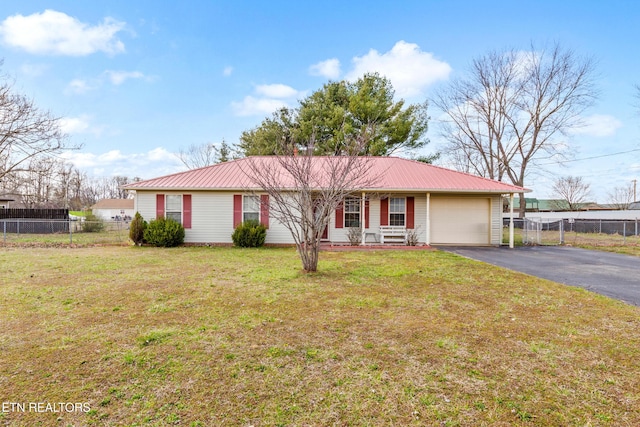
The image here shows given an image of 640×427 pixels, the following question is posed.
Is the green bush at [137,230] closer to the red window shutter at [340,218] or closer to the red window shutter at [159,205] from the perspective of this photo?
the red window shutter at [159,205]

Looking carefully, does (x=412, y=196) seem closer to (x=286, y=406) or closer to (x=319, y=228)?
(x=319, y=228)

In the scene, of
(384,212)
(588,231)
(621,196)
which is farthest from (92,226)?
(621,196)


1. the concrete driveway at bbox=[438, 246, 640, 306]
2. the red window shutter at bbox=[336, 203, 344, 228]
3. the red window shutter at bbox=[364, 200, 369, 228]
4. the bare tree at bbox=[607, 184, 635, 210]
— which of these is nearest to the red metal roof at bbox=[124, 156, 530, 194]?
the red window shutter at bbox=[364, 200, 369, 228]

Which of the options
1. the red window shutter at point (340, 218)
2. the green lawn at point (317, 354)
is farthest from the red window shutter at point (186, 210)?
the green lawn at point (317, 354)

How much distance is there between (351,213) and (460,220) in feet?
15.4

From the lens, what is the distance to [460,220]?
530 inches

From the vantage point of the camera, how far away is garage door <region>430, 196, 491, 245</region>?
13.4 meters

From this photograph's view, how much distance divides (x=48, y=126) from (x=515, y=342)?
23.3 meters

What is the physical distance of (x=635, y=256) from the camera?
34.4 ft

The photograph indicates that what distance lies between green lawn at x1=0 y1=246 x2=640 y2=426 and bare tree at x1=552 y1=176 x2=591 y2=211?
140ft

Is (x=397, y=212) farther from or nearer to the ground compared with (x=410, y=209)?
nearer to the ground

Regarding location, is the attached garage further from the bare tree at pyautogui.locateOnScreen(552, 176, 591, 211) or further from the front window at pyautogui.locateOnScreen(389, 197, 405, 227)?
the bare tree at pyautogui.locateOnScreen(552, 176, 591, 211)

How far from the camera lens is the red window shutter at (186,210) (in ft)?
42.2

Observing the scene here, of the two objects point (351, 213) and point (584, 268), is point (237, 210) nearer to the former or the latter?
point (351, 213)
